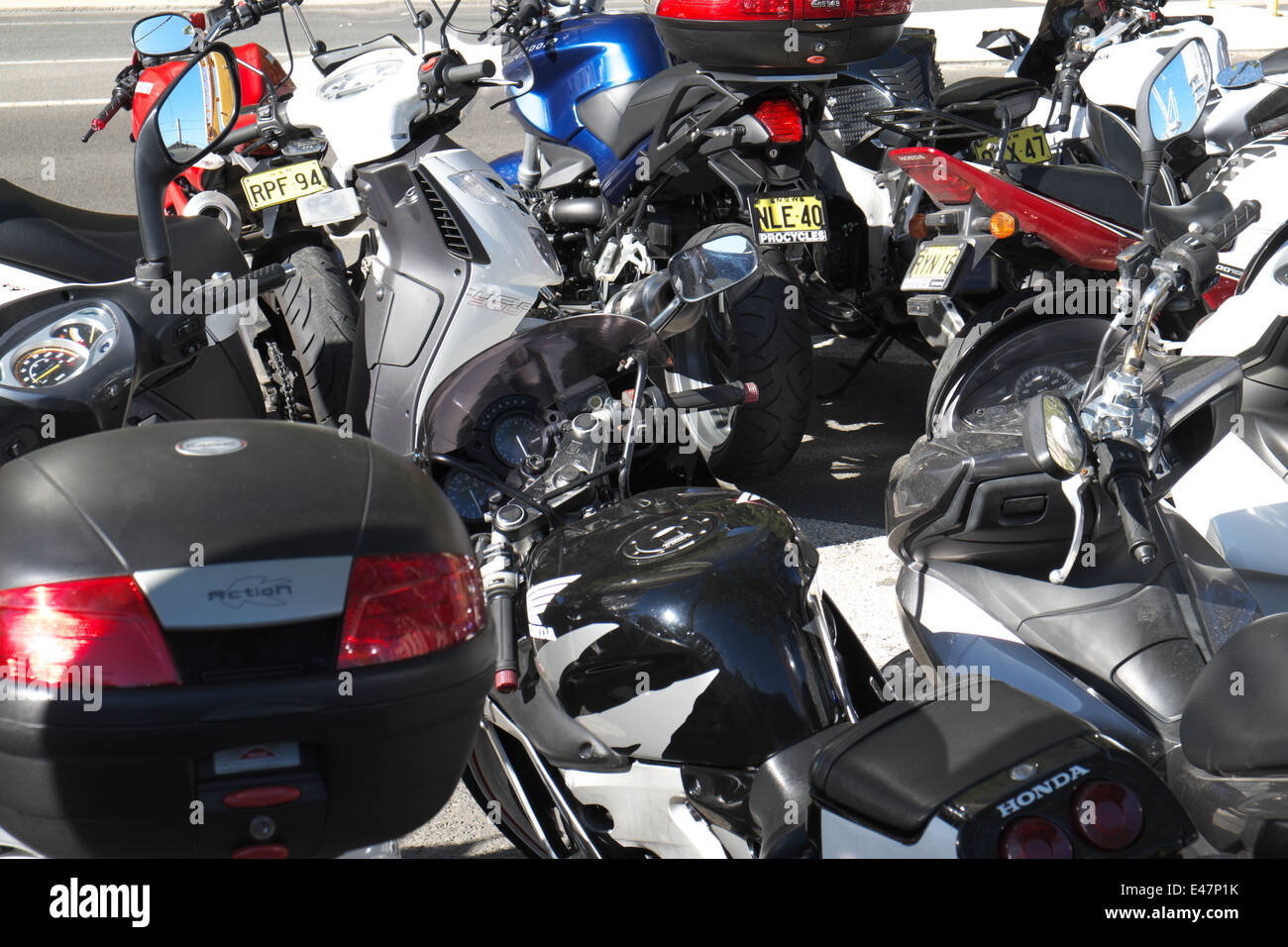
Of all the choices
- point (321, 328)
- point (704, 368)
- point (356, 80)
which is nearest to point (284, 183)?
point (321, 328)

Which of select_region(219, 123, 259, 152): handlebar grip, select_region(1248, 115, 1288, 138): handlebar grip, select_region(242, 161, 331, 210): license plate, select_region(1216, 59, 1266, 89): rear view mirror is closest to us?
select_region(1248, 115, 1288, 138): handlebar grip

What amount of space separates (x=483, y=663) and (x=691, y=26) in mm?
3473

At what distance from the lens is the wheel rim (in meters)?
4.19

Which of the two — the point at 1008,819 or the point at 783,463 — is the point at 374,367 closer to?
the point at 783,463

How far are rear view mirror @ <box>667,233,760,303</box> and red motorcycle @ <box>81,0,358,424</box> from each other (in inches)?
55.7

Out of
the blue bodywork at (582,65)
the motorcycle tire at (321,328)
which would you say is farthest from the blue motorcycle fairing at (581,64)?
the motorcycle tire at (321,328)

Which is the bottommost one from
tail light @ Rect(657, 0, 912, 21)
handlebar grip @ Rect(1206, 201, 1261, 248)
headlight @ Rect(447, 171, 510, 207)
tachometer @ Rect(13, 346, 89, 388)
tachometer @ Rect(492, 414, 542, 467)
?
tachometer @ Rect(492, 414, 542, 467)

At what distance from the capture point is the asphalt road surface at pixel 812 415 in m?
3.85

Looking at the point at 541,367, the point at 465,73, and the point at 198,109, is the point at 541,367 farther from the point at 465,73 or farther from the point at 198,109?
the point at 465,73

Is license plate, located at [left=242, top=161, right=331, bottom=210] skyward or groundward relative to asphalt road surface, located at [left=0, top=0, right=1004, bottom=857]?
skyward

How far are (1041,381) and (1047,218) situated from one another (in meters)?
1.05

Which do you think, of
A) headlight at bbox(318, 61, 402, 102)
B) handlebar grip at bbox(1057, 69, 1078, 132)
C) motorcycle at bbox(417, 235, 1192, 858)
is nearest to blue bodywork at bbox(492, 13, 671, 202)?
headlight at bbox(318, 61, 402, 102)

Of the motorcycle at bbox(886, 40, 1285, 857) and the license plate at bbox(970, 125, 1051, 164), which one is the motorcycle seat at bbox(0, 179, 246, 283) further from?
the license plate at bbox(970, 125, 1051, 164)

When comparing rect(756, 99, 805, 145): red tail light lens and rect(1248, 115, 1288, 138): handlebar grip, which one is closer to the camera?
rect(756, 99, 805, 145): red tail light lens
